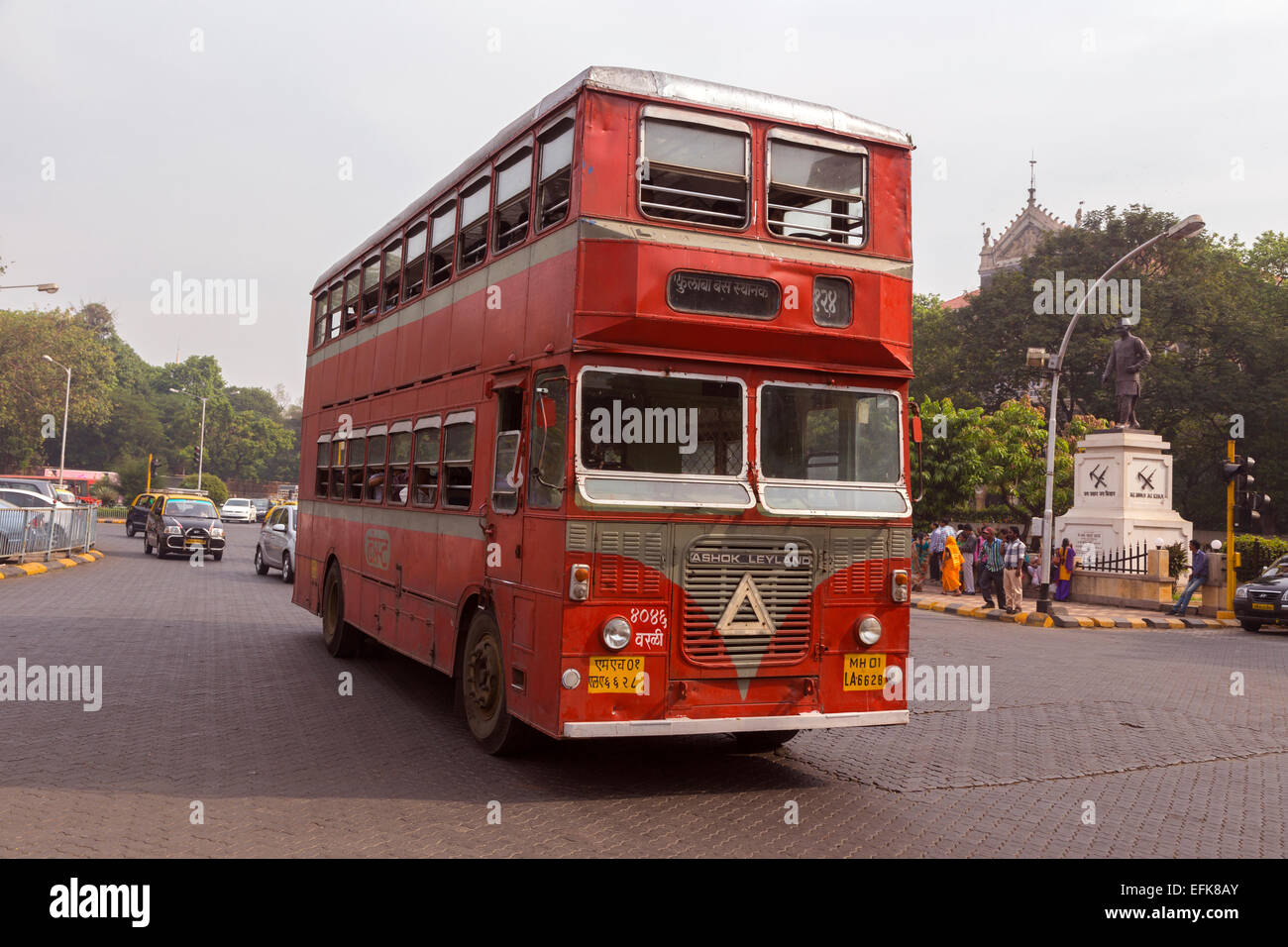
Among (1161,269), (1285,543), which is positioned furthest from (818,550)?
(1161,269)

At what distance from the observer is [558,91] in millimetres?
7832

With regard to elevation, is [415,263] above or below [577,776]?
above

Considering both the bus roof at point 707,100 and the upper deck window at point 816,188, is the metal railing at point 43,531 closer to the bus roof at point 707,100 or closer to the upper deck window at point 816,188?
the bus roof at point 707,100

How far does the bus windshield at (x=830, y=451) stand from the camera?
7672 millimetres

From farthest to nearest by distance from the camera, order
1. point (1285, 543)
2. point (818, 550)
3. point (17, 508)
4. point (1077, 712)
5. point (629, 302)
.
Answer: point (1285, 543), point (17, 508), point (1077, 712), point (818, 550), point (629, 302)

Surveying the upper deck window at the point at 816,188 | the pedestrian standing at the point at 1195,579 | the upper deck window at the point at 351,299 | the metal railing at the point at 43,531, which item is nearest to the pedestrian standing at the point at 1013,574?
the pedestrian standing at the point at 1195,579

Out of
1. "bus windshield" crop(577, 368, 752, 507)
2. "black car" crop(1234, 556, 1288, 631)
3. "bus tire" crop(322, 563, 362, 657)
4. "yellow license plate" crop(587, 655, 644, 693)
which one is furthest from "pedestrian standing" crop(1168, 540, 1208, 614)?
"yellow license plate" crop(587, 655, 644, 693)

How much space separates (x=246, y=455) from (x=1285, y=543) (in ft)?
317

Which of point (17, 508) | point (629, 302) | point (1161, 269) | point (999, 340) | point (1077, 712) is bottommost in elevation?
point (1077, 712)

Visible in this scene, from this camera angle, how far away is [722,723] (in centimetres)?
733

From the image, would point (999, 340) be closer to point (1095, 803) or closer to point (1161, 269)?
point (1161, 269)

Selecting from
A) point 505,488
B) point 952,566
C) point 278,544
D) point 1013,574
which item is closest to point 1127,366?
point 952,566

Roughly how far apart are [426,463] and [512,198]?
2794mm

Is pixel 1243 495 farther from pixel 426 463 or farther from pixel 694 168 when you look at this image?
pixel 694 168
